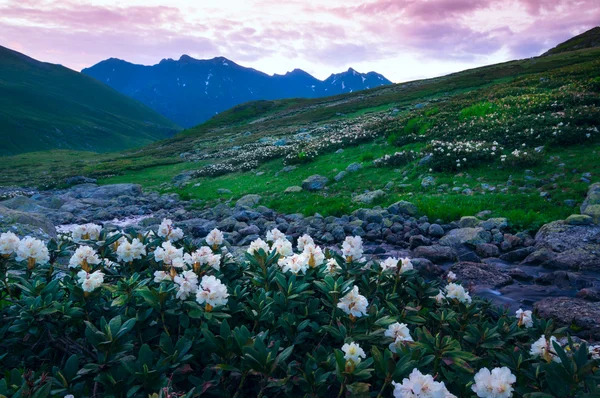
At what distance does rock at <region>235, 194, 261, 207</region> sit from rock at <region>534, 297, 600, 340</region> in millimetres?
12418

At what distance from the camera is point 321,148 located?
24.3 metres

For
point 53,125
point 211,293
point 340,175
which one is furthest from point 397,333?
point 53,125

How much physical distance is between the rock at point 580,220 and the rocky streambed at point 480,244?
0.02 meters

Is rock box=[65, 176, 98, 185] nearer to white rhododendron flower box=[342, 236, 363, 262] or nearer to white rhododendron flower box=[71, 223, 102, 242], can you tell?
white rhododendron flower box=[71, 223, 102, 242]

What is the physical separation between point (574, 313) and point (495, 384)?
4.60m

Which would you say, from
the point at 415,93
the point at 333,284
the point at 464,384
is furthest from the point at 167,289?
the point at 415,93

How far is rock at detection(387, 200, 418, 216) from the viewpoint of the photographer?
12266 millimetres

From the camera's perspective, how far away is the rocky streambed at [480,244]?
7.22 meters

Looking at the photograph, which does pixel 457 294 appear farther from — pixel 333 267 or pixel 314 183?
pixel 314 183

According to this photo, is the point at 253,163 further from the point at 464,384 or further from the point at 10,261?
the point at 464,384

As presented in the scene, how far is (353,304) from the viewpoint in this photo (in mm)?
3410

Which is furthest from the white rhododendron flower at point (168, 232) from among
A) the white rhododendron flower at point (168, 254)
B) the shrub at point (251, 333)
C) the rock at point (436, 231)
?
the rock at point (436, 231)

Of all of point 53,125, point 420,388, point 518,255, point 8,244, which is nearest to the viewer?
point 420,388

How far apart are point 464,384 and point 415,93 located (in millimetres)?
55075
